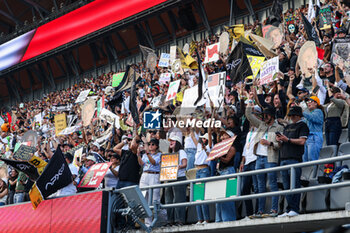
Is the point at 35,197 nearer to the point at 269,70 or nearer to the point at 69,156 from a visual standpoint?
the point at 69,156

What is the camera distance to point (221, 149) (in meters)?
8.62

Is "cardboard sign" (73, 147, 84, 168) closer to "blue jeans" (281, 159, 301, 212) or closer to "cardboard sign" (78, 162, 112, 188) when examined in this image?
"cardboard sign" (78, 162, 112, 188)

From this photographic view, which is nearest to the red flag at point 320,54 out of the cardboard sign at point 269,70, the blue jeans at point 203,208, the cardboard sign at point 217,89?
the cardboard sign at point 269,70

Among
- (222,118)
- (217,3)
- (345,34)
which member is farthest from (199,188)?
(217,3)

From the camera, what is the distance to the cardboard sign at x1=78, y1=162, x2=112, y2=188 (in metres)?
9.91

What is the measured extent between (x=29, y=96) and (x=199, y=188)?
90.7ft

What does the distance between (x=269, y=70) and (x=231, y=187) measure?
10.4 feet

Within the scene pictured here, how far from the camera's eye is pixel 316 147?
26.2 feet

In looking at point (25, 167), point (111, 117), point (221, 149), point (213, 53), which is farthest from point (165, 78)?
point (221, 149)

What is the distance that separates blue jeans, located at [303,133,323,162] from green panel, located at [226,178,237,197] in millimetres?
1140

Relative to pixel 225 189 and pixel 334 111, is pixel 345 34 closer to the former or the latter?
pixel 334 111

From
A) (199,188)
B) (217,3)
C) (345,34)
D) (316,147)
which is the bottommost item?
(199,188)

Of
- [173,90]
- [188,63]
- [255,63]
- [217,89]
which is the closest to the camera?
[217,89]

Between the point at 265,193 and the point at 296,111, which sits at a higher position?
the point at 296,111
